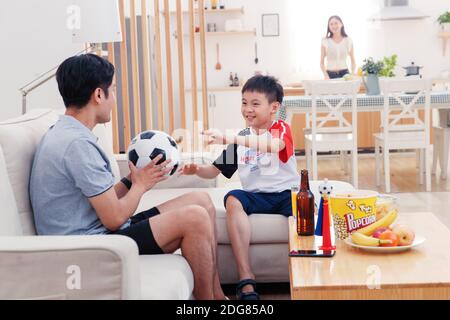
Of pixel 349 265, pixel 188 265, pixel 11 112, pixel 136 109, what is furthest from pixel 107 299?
pixel 136 109

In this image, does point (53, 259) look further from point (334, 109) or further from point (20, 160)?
point (334, 109)

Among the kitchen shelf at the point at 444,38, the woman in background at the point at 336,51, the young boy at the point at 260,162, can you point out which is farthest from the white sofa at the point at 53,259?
the kitchen shelf at the point at 444,38

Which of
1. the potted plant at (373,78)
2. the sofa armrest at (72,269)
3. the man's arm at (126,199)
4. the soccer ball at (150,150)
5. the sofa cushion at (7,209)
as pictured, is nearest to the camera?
the sofa armrest at (72,269)

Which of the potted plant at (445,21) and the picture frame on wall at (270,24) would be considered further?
the picture frame on wall at (270,24)

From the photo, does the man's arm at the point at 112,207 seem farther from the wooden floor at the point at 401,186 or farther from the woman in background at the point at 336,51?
the woman in background at the point at 336,51

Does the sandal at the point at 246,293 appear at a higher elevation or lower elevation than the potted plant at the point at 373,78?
lower

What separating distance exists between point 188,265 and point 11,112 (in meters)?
2.34

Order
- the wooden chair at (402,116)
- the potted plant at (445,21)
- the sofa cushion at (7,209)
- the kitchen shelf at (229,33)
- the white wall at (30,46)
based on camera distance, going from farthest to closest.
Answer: the kitchen shelf at (229,33)
the potted plant at (445,21)
the wooden chair at (402,116)
the white wall at (30,46)
the sofa cushion at (7,209)

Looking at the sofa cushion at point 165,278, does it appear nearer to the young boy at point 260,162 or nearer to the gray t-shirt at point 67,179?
the gray t-shirt at point 67,179

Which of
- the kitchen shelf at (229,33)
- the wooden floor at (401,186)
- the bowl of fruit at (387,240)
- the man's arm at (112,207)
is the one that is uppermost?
the kitchen shelf at (229,33)

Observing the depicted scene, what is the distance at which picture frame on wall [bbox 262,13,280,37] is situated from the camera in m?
8.73

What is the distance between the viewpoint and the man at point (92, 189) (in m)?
2.04

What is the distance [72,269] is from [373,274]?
0.80 metres

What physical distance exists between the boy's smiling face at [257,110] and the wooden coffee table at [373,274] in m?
0.86
